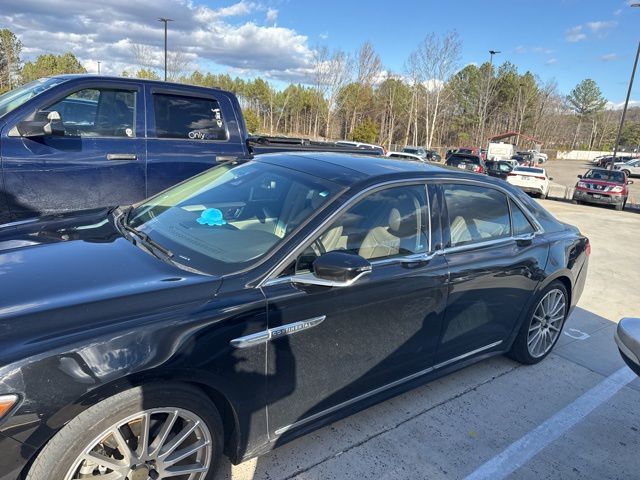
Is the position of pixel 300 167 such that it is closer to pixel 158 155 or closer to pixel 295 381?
pixel 295 381

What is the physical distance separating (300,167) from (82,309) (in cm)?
156

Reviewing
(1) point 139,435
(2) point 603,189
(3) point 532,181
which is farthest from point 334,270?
(3) point 532,181

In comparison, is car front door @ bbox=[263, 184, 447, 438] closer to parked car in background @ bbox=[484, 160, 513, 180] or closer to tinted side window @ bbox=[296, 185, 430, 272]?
tinted side window @ bbox=[296, 185, 430, 272]

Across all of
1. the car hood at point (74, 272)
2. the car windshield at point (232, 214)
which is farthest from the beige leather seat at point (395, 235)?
the car hood at point (74, 272)

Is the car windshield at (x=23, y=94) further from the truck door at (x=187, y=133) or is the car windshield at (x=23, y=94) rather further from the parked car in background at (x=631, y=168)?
the parked car in background at (x=631, y=168)

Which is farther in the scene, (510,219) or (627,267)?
(627,267)

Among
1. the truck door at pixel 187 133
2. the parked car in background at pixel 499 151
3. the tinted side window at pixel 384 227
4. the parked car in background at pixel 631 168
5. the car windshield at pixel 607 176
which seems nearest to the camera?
the tinted side window at pixel 384 227

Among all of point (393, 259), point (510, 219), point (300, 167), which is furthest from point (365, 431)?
point (510, 219)

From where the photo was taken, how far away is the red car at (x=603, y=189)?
18.5 meters

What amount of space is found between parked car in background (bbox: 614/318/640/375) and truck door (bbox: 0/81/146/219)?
13.7 feet

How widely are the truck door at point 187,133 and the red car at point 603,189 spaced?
712 inches

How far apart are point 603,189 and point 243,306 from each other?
2059 cm

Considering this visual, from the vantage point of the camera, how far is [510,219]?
11.5 ft

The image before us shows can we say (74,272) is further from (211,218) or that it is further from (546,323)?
(546,323)
